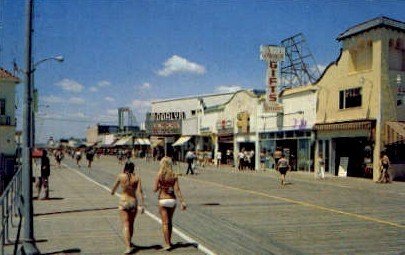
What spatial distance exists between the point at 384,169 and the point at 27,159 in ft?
67.1

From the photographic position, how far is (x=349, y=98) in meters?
28.8

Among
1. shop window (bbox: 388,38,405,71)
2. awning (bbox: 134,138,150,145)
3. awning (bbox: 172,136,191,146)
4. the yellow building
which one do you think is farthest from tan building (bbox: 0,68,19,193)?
shop window (bbox: 388,38,405,71)

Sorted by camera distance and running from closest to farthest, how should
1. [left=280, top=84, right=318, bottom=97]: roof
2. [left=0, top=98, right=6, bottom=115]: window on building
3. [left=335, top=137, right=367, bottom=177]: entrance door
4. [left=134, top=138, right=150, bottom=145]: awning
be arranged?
[left=335, top=137, right=367, bottom=177]: entrance door → [left=280, top=84, right=318, bottom=97]: roof → [left=0, top=98, right=6, bottom=115]: window on building → [left=134, top=138, right=150, bottom=145]: awning

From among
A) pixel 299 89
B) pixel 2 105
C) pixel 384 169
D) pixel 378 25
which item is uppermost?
pixel 378 25

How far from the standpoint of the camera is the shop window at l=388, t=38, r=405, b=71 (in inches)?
1061

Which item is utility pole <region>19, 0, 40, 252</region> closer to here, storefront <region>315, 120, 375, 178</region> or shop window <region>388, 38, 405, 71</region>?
storefront <region>315, 120, 375, 178</region>

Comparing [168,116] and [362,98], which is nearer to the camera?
[362,98]

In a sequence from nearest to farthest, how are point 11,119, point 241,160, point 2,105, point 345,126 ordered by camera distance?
point 345,126
point 241,160
point 11,119
point 2,105

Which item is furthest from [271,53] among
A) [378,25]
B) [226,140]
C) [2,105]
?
[2,105]

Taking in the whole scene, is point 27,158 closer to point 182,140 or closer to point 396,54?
point 396,54

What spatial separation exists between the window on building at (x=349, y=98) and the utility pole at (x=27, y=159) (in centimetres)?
2232

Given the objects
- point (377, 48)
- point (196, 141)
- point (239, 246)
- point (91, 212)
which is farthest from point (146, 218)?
point (196, 141)

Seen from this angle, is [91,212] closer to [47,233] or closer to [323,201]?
[47,233]

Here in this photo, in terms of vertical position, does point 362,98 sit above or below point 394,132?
above
